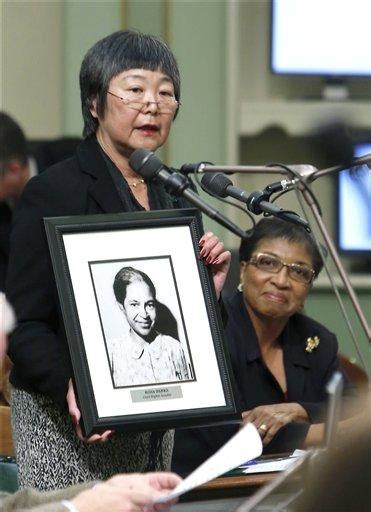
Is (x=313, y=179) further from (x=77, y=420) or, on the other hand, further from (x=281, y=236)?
(x=281, y=236)

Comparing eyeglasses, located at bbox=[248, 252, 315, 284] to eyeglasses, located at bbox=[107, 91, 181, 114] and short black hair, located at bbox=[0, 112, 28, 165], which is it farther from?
short black hair, located at bbox=[0, 112, 28, 165]

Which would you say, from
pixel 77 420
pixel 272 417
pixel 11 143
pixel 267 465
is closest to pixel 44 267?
pixel 77 420

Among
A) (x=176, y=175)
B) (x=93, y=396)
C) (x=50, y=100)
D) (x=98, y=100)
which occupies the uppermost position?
(x=50, y=100)

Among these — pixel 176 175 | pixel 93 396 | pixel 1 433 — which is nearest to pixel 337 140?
pixel 176 175

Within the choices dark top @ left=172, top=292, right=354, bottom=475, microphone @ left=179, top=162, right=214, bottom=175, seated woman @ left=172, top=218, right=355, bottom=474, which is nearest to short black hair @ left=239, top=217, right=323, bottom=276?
seated woman @ left=172, top=218, right=355, bottom=474

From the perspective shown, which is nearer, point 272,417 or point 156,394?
point 156,394

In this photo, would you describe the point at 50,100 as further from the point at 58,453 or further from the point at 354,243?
the point at 58,453

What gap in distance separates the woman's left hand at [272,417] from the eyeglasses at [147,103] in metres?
0.73

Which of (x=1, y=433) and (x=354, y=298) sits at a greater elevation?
(x=354, y=298)

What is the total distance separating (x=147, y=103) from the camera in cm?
229

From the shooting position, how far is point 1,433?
2.69 m

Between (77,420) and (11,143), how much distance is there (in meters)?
2.13

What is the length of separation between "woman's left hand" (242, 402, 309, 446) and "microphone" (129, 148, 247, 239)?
86cm

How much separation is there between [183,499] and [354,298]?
1.66 feet
